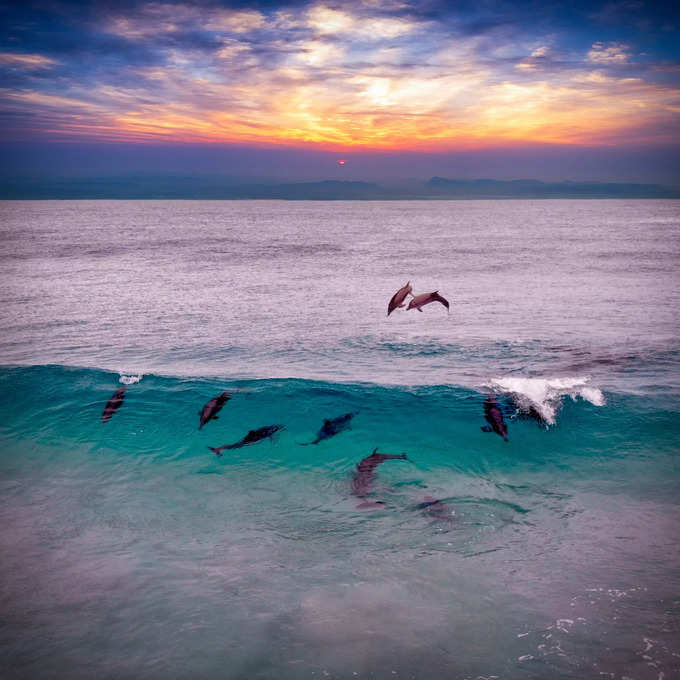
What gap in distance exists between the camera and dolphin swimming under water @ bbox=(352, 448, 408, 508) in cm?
793

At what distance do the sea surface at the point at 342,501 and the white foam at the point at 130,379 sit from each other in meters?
0.07

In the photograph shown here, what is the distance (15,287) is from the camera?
26641 millimetres

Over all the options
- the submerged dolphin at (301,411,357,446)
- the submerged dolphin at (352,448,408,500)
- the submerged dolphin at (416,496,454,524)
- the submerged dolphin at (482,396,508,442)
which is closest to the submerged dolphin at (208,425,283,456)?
the submerged dolphin at (301,411,357,446)

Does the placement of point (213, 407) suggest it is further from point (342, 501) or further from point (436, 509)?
point (436, 509)

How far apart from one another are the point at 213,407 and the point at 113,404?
220 cm

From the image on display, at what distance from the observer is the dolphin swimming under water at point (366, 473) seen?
793cm

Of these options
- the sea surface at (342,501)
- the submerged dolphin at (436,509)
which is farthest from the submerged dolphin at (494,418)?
the submerged dolphin at (436,509)

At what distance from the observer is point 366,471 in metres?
8.76

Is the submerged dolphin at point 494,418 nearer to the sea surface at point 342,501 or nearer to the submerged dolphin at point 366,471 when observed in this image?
the sea surface at point 342,501

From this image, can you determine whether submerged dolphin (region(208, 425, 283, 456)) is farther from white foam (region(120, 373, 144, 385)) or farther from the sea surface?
white foam (region(120, 373, 144, 385))

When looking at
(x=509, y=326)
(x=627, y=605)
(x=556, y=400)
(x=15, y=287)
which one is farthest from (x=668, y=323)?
(x=15, y=287)

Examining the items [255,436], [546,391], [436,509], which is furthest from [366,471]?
[546,391]

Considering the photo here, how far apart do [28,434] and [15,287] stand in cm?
2054

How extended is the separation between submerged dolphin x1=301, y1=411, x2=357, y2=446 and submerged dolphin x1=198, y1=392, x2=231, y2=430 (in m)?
2.23
